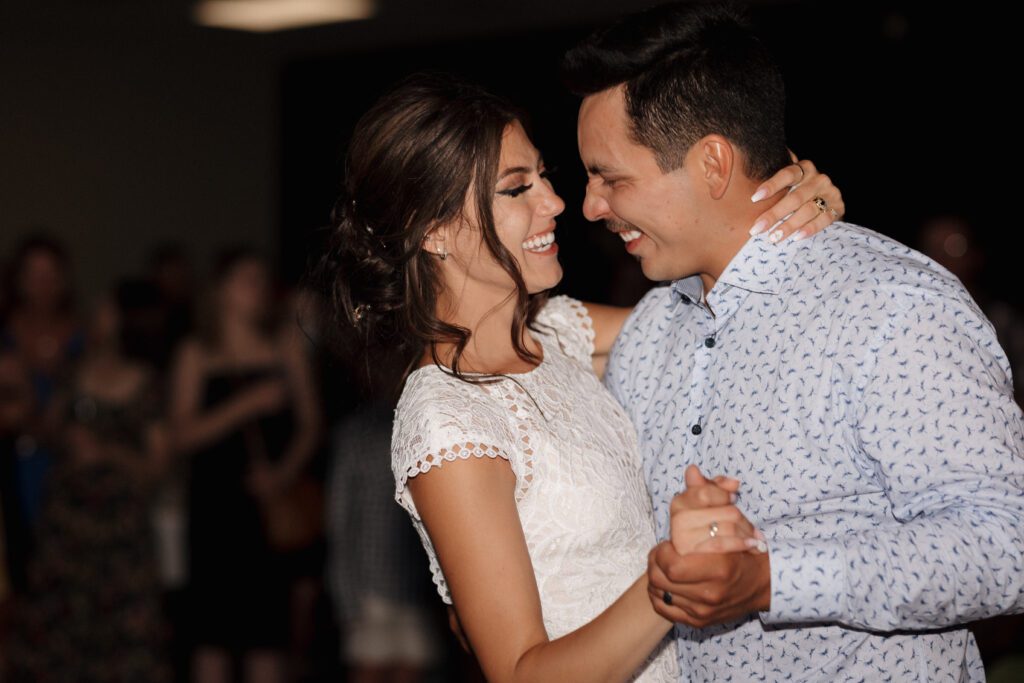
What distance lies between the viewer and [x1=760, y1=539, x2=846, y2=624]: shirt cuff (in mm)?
1576

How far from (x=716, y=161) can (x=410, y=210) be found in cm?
56

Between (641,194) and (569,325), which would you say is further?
(569,325)

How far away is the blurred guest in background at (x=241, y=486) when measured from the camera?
468 centimetres

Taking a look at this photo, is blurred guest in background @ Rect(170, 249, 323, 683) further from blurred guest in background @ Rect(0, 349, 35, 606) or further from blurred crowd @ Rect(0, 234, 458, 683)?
blurred guest in background @ Rect(0, 349, 35, 606)

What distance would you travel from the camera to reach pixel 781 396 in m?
1.85

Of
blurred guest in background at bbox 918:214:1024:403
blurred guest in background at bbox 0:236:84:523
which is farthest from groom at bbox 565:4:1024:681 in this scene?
blurred guest in background at bbox 0:236:84:523

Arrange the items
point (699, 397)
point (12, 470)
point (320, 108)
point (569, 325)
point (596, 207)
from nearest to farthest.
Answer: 1. point (699, 397)
2. point (596, 207)
3. point (569, 325)
4. point (12, 470)
5. point (320, 108)

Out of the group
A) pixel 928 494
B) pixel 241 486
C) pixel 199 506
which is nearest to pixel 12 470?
pixel 199 506

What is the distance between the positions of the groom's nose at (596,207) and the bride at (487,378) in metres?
0.07

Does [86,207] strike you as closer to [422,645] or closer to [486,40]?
[486,40]

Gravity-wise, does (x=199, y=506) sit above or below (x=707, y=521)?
below

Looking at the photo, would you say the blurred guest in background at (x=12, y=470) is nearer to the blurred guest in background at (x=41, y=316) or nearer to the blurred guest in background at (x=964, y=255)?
the blurred guest in background at (x=41, y=316)

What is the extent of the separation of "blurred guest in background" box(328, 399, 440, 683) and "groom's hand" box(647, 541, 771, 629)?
10.4 ft

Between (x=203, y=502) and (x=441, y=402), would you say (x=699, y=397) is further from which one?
(x=203, y=502)
